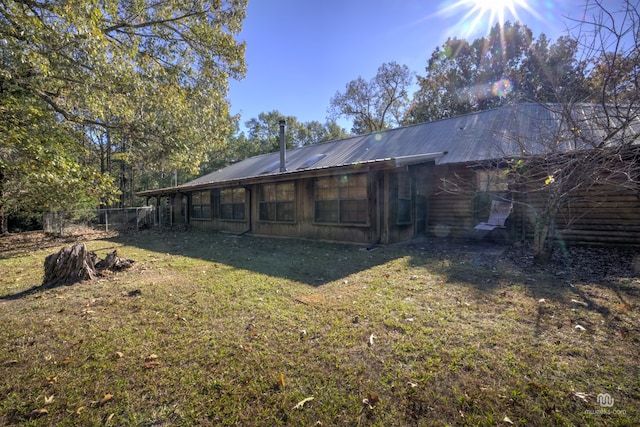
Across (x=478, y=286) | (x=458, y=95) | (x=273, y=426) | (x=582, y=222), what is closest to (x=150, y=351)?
(x=273, y=426)

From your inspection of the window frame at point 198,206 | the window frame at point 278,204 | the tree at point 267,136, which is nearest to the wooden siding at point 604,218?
the window frame at point 278,204

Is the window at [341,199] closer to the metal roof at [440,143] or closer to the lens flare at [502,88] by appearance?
the metal roof at [440,143]

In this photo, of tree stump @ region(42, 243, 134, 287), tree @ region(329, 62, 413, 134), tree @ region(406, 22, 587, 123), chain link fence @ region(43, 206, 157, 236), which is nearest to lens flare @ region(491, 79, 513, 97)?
tree @ region(406, 22, 587, 123)

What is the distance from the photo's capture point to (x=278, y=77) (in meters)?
15.0

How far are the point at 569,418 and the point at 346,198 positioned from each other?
7.35 m

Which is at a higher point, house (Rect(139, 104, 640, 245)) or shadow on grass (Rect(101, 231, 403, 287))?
house (Rect(139, 104, 640, 245))

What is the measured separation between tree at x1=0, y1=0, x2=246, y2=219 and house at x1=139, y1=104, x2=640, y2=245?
3097 mm

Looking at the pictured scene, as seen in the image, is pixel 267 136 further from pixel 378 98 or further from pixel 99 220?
pixel 99 220

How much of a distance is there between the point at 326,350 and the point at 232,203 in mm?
11395

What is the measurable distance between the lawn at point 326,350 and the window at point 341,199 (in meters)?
3.71

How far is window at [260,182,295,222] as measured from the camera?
10609 millimetres

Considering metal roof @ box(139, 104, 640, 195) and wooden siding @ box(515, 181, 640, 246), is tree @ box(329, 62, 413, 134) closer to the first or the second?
metal roof @ box(139, 104, 640, 195)

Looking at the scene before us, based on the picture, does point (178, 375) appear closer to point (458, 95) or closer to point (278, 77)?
point (278, 77)

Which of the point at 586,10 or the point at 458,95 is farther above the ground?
the point at 458,95
